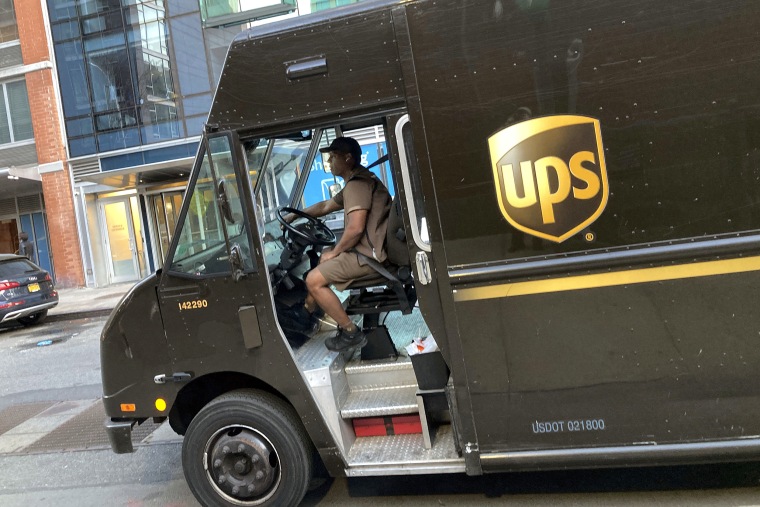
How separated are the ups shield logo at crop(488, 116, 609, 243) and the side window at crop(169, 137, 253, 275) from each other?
1473 millimetres

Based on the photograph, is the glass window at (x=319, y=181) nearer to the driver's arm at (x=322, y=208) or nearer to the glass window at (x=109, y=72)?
the driver's arm at (x=322, y=208)

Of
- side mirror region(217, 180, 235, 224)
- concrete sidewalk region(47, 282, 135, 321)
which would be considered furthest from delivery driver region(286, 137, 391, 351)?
concrete sidewalk region(47, 282, 135, 321)

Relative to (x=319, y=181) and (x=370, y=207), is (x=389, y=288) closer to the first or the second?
(x=370, y=207)

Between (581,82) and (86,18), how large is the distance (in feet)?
60.7

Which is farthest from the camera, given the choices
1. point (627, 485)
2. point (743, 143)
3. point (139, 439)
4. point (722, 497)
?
point (139, 439)

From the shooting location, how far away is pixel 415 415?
350 centimetres

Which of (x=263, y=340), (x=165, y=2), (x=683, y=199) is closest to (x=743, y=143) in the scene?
(x=683, y=199)

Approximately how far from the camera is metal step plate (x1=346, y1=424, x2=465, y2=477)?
10.8ft

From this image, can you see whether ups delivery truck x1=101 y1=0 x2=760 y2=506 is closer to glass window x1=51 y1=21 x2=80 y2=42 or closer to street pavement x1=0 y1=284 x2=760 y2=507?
street pavement x1=0 y1=284 x2=760 y2=507

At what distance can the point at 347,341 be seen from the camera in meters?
3.74

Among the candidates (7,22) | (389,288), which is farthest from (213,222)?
(7,22)

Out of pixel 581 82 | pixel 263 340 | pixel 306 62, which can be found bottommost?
pixel 263 340

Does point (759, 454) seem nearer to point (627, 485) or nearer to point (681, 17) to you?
point (627, 485)

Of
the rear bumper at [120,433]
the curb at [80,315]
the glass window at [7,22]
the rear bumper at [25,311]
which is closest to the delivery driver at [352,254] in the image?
the rear bumper at [120,433]
